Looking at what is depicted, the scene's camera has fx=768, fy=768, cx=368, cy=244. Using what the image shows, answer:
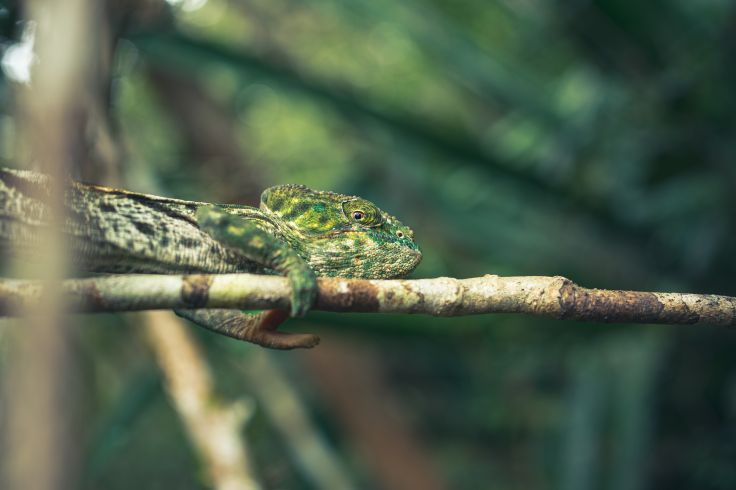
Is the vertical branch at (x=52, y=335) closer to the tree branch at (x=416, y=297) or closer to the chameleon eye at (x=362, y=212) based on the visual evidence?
the tree branch at (x=416, y=297)

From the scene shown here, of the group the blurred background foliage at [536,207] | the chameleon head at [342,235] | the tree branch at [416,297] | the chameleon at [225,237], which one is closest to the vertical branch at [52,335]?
the tree branch at [416,297]

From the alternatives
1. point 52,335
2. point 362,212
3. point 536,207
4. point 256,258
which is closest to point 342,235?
point 362,212

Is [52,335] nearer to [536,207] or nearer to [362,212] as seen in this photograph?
[362,212]

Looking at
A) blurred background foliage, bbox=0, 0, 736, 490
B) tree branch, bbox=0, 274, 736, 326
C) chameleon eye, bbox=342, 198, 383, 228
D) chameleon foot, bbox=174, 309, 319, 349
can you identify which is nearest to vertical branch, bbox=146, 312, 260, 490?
blurred background foliage, bbox=0, 0, 736, 490

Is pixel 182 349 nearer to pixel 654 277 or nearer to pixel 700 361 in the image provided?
pixel 654 277

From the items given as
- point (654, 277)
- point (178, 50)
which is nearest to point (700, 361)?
point (654, 277)

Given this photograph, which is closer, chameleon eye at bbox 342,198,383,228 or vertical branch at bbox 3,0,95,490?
vertical branch at bbox 3,0,95,490

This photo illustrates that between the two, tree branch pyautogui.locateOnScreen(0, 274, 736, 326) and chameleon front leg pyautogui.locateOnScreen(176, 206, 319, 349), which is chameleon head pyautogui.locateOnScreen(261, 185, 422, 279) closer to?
chameleon front leg pyautogui.locateOnScreen(176, 206, 319, 349)
